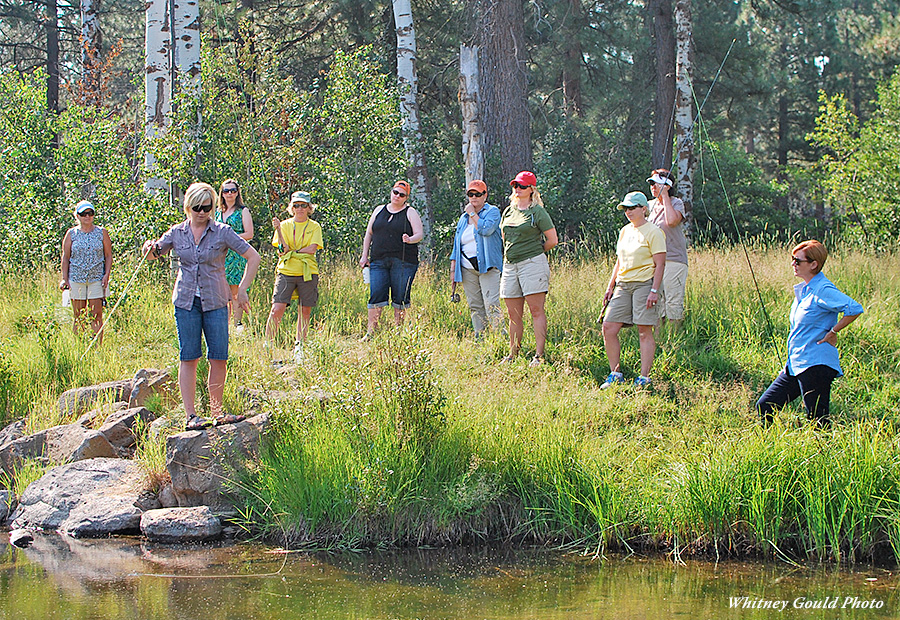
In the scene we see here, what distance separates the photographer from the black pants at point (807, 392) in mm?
6152

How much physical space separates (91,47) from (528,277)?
10.9 metres

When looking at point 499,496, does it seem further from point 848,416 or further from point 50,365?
point 50,365

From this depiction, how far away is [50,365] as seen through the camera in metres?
8.54

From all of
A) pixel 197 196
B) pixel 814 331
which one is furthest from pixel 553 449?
pixel 197 196

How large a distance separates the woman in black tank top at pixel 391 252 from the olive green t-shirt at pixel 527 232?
1.01 metres

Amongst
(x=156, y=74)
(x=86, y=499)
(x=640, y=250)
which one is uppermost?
(x=156, y=74)

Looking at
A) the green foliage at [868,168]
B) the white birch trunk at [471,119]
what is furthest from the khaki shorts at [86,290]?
the green foliage at [868,168]

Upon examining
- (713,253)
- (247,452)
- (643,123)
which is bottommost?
(247,452)

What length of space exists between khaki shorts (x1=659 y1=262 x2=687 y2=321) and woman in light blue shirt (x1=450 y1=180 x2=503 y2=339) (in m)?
1.61

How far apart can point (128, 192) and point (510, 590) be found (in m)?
7.98

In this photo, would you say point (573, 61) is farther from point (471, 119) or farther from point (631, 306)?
point (631, 306)

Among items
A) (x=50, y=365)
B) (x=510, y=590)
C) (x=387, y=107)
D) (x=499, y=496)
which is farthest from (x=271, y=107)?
(x=510, y=590)

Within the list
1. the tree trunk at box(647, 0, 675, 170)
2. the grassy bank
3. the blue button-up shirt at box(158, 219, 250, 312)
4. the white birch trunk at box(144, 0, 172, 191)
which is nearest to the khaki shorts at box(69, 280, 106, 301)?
the grassy bank

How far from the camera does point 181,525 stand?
605cm
